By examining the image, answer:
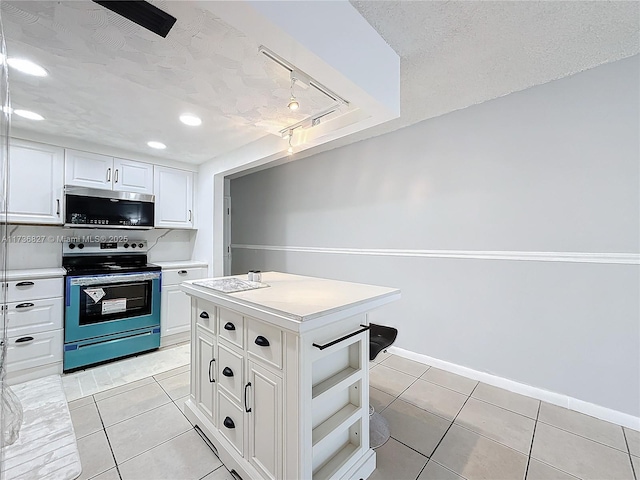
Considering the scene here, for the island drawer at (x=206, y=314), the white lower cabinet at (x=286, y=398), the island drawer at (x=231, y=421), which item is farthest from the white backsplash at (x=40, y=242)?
the island drawer at (x=231, y=421)

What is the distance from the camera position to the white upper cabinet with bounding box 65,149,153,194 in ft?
9.37

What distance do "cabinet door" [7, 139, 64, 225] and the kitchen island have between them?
2.16 meters

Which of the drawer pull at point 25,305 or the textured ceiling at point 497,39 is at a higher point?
the textured ceiling at point 497,39

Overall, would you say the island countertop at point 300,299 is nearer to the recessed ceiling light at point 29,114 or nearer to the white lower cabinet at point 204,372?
the white lower cabinet at point 204,372

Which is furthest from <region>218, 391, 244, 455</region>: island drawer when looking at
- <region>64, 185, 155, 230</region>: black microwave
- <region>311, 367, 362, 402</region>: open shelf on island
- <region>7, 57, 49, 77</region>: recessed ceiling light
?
<region>64, 185, 155, 230</region>: black microwave

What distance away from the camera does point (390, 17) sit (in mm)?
1421

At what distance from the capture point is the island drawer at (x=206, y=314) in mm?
1688

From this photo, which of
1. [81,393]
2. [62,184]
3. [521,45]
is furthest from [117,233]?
[521,45]

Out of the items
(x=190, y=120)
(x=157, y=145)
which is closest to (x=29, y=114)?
(x=157, y=145)

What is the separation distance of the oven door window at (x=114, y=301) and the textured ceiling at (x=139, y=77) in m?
1.51

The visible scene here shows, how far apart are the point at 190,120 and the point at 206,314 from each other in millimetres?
1717

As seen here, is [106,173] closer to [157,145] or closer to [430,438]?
[157,145]

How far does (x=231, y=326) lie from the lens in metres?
1.53

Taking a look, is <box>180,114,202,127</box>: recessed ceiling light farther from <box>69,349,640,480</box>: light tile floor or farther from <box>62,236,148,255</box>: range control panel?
<box>69,349,640,480</box>: light tile floor
